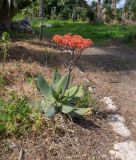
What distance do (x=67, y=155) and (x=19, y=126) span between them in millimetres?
810

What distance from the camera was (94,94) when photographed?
9.04 meters

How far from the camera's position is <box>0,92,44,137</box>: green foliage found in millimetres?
6383

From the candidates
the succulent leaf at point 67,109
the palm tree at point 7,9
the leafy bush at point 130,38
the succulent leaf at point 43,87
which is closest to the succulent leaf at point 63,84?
the succulent leaf at point 43,87

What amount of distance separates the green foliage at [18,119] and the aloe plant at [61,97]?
0.25 meters

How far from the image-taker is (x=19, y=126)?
257 inches

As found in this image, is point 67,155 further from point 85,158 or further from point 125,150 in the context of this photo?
point 125,150

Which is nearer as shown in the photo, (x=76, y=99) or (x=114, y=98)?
(x=76, y=99)

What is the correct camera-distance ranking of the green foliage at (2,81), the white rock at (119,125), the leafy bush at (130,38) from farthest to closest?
1. the leafy bush at (130,38)
2. the green foliage at (2,81)
3. the white rock at (119,125)

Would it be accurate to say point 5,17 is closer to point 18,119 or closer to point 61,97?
point 61,97

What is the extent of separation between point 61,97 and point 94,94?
6.48 ft

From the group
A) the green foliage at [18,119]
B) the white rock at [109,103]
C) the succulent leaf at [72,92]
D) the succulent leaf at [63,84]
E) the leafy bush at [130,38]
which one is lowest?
the leafy bush at [130,38]

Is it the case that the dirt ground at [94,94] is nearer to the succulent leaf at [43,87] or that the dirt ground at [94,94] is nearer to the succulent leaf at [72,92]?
the succulent leaf at [72,92]

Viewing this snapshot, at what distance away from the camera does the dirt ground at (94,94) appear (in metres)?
6.30

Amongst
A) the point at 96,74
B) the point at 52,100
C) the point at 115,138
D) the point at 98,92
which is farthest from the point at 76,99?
the point at 96,74
